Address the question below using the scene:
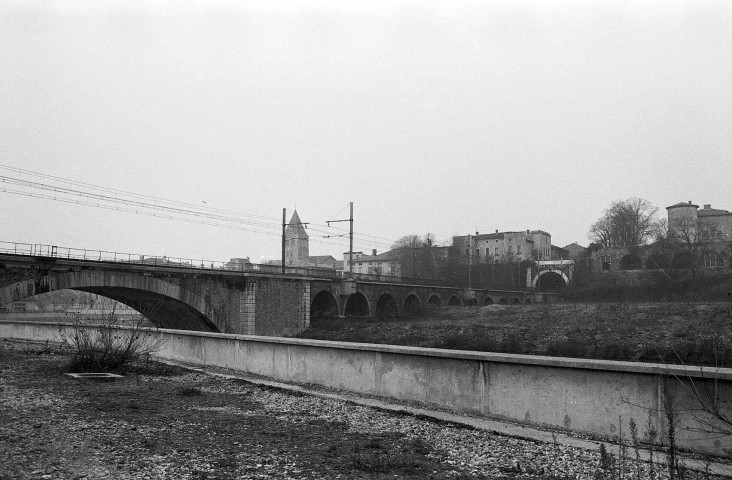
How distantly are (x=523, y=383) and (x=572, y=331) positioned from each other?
32.6m

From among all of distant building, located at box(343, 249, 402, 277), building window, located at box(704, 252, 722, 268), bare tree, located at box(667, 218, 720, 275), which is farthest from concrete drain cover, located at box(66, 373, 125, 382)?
distant building, located at box(343, 249, 402, 277)

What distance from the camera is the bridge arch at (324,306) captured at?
50.3 metres

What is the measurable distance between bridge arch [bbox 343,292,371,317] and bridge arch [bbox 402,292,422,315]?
7639mm

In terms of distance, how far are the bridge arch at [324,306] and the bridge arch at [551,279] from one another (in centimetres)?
5931

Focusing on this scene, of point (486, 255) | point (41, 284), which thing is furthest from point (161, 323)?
point (486, 255)

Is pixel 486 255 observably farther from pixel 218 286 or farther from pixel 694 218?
pixel 218 286

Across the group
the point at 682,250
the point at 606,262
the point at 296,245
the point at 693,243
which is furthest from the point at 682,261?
the point at 296,245

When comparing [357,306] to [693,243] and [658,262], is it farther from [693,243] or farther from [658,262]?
[693,243]

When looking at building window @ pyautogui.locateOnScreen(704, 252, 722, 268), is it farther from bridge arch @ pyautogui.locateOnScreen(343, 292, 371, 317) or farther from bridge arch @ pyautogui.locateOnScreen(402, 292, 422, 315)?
bridge arch @ pyautogui.locateOnScreen(343, 292, 371, 317)

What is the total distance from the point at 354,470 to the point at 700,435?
381 centimetres

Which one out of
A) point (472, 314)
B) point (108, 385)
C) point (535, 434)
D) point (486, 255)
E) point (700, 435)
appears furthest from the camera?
point (486, 255)

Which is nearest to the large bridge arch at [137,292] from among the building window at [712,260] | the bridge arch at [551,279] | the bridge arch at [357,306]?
the bridge arch at [357,306]

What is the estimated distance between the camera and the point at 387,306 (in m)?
63.1

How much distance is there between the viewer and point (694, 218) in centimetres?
9956
